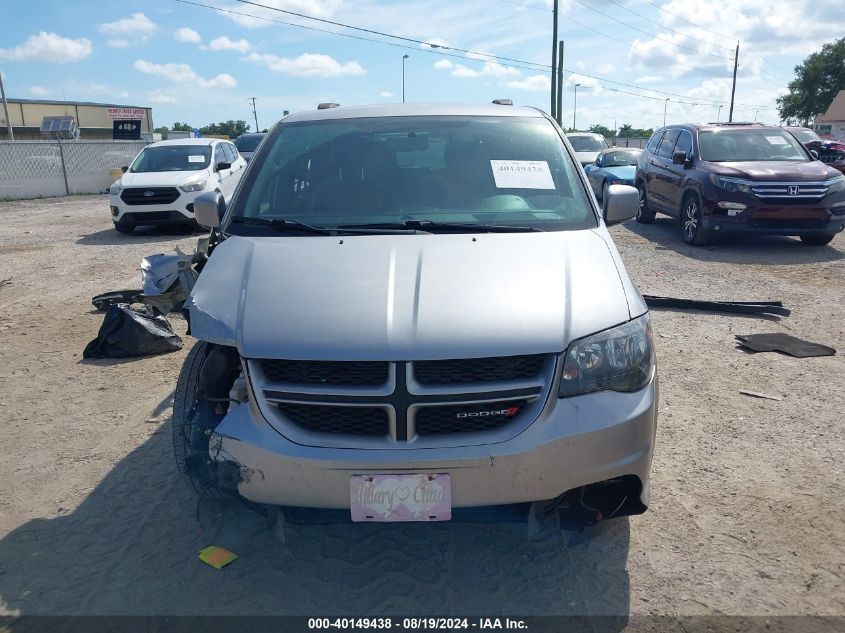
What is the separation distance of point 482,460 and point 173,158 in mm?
13195

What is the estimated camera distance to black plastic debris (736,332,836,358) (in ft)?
19.0

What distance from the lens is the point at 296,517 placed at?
8.94 ft

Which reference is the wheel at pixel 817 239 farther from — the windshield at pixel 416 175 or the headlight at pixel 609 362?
the headlight at pixel 609 362

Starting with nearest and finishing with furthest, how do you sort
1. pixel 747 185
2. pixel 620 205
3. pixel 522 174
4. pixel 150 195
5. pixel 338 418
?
1. pixel 338 418
2. pixel 522 174
3. pixel 620 205
4. pixel 747 185
5. pixel 150 195

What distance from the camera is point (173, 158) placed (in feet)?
46.3

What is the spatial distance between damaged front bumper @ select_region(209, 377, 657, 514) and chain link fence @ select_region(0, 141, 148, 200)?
22.7 meters

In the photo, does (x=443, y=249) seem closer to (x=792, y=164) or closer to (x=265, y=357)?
(x=265, y=357)

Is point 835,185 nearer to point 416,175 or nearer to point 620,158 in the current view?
point 620,158

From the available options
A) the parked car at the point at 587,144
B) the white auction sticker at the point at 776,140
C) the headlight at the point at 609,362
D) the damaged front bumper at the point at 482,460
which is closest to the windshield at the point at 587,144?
the parked car at the point at 587,144

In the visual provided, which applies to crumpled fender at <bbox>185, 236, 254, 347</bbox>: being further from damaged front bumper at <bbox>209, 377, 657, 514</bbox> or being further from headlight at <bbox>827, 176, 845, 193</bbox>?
headlight at <bbox>827, 176, 845, 193</bbox>

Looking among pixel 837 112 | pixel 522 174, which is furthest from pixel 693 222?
pixel 837 112

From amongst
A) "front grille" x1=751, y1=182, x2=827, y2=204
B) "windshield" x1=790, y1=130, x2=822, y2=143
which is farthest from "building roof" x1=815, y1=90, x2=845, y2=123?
"front grille" x1=751, y1=182, x2=827, y2=204

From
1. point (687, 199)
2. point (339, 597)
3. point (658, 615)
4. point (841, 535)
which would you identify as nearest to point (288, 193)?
point (339, 597)

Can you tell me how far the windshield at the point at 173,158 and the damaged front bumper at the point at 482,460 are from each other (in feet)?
40.5
